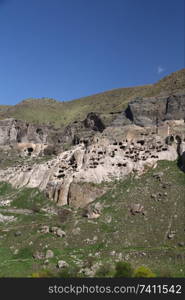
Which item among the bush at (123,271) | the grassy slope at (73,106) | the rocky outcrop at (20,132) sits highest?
the grassy slope at (73,106)

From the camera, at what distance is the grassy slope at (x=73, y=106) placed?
96.6m

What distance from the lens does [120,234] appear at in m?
37.8

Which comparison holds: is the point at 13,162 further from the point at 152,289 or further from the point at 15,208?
the point at 152,289

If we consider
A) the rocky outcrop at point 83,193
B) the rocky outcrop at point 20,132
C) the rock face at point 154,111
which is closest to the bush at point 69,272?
the rocky outcrop at point 83,193

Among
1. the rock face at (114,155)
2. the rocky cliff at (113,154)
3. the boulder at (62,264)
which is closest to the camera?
the boulder at (62,264)

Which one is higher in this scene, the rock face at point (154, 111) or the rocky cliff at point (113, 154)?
the rock face at point (154, 111)

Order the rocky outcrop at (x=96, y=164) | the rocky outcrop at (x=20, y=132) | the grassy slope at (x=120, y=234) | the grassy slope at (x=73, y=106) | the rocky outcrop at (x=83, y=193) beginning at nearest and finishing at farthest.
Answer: the grassy slope at (x=120, y=234)
the rocky outcrop at (x=83, y=193)
the rocky outcrop at (x=96, y=164)
the rocky outcrop at (x=20, y=132)
the grassy slope at (x=73, y=106)

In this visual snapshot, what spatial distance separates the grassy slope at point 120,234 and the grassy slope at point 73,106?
4460 cm

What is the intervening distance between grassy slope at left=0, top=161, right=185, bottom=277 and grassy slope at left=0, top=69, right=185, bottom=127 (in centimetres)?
4460

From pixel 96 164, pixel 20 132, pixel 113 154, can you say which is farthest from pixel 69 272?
pixel 20 132

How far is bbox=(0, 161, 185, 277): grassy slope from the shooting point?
32.1m

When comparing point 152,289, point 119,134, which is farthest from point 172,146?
point 152,289

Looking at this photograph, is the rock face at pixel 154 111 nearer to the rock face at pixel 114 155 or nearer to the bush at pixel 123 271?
the rock face at pixel 114 155

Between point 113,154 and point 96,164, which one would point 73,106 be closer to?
point 113,154
